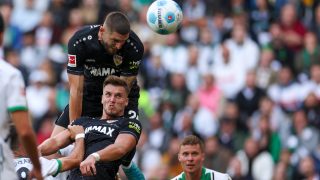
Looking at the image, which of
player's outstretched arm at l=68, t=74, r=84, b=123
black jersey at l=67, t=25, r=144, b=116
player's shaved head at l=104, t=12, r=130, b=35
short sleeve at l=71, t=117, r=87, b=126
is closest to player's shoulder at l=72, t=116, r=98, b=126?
short sleeve at l=71, t=117, r=87, b=126

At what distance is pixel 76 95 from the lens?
1352 cm

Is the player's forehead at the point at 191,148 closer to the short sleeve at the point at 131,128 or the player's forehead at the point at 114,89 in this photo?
the short sleeve at the point at 131,128

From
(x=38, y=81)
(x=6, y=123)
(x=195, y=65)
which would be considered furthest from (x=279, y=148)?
(x=6, y=123)

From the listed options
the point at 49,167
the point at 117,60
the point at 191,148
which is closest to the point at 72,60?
the point at 117,60

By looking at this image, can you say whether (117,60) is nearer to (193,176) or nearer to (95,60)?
(95,60)

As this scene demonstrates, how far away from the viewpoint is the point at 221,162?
66.6ft

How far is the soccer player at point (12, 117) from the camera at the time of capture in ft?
33.4

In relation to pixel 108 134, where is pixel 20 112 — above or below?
above

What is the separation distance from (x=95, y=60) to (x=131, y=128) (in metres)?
1.27

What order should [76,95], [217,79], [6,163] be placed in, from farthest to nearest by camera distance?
[217,79], [76,95], [6,163]

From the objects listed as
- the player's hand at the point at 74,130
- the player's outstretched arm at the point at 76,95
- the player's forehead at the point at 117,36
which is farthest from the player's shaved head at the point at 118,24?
the player's hand at the point at 74,130

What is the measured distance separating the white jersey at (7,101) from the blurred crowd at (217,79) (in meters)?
9.37

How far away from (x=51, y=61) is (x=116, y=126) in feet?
36.7

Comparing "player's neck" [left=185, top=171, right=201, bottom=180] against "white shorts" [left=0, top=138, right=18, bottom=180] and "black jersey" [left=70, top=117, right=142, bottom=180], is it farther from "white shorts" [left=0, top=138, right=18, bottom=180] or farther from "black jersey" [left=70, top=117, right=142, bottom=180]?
"white shorts" [left=0, top=138, right=18, bottom=180]
